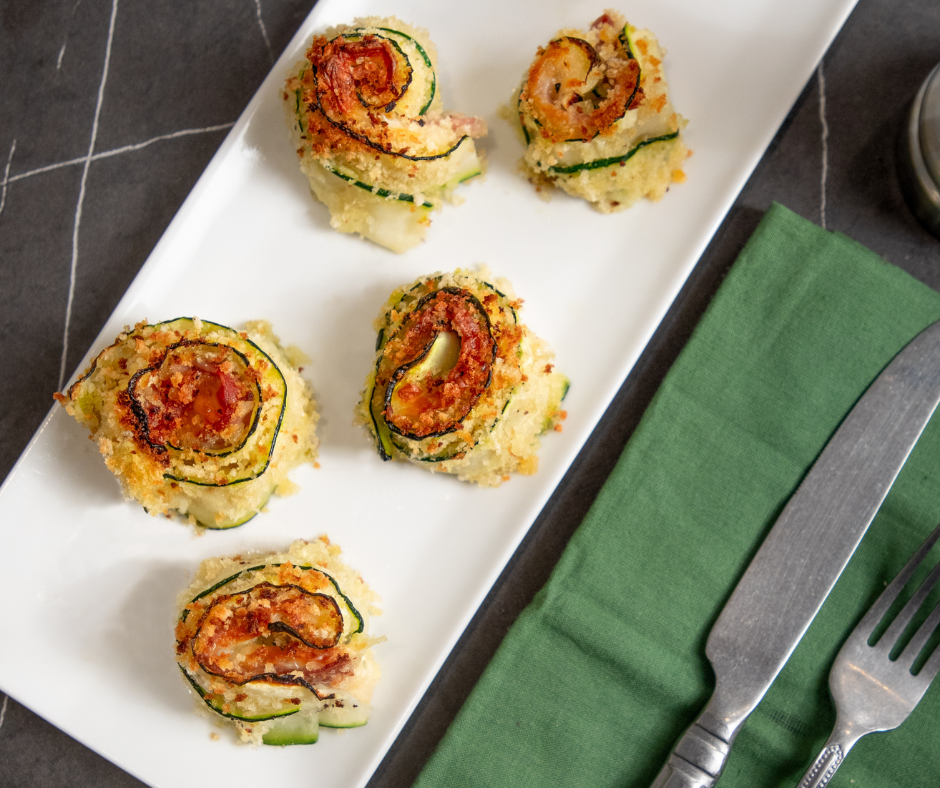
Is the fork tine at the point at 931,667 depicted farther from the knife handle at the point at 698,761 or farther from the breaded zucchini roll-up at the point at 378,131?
the breaded zucchini roll-up at the point at 378,131

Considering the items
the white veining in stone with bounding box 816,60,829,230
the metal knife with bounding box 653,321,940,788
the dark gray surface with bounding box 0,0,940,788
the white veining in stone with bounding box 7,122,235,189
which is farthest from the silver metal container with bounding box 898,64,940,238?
the white veining in stone with bounding box 7,122,235,189

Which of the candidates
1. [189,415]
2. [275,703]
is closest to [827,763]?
[275,703]

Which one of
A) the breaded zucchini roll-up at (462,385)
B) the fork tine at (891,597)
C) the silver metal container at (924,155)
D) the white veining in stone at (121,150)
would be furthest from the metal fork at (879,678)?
the white veining in stone at (121,150)

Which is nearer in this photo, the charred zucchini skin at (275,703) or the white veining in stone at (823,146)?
the charred zucchini skin at (275,703)

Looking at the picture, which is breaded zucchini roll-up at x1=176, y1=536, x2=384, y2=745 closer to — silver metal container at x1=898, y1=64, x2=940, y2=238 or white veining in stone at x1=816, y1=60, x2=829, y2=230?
white veining in stone at x1=816, y1=60, x2=829, y2=230

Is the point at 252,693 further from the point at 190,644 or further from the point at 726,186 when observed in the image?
the point at 726,186

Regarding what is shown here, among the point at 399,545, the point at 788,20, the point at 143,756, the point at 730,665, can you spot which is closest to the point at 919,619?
the point at 730,665
